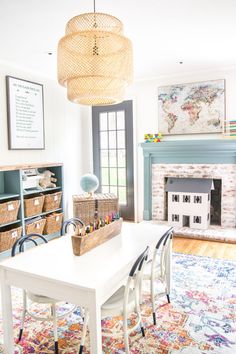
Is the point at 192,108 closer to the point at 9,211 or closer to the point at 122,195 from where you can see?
the point at 122,195

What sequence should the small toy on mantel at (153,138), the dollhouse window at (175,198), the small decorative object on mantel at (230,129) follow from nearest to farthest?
1. the small decorative object on mantel at (230,129)
2. the dollhouse window at (175,198)
3. the small toy on mantel at (153,138)

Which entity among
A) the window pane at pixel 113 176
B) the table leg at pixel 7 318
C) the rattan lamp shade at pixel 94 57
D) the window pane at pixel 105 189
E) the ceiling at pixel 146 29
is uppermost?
the ceiling at pixel 146 29

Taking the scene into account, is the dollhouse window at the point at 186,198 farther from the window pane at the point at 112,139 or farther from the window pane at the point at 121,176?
the window pane at the point at 112,139

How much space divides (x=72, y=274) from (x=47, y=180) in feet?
9.74

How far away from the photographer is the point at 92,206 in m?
4.80

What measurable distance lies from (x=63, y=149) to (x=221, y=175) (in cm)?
273

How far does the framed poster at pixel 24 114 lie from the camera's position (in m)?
4.09

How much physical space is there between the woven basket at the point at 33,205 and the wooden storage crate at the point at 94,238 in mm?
1985

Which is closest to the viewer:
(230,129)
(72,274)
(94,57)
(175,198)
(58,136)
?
(72,274)

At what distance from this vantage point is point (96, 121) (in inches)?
221

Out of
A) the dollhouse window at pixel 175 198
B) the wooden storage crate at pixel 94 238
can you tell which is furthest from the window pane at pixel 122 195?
the wooden storage crate at pixel 94 238

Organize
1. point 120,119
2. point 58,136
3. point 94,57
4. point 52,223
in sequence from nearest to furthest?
1. point 94,57
2. point 52,223
3. point 58,136
4. point 120,119

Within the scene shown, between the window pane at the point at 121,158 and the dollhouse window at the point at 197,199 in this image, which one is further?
the window pane at the point at 121,158

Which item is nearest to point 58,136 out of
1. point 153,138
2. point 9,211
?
point 153,138
